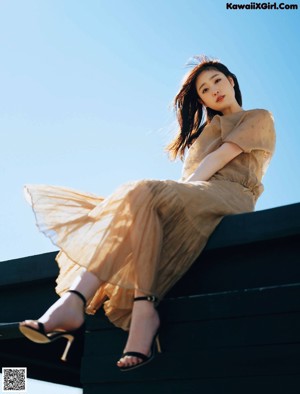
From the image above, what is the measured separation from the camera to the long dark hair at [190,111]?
3879 millimetres

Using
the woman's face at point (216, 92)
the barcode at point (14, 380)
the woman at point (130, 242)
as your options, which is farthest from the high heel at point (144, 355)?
the woman's face at point (216, 92)

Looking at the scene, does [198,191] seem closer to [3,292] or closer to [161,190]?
[161,190]

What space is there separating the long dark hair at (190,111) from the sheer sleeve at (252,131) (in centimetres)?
41

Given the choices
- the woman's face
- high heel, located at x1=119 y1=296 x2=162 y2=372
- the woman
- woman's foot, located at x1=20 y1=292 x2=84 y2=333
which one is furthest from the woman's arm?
woman's foot, located at x1=20 y1=292 x2=84 y2=333

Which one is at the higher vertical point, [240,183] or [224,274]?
[240,183]

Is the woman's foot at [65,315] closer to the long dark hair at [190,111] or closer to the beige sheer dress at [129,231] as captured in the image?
the beige sheer dress at [129,231]

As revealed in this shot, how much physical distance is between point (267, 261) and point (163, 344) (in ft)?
1.86

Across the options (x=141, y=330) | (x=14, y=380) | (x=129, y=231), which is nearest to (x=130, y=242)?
(x=129, y=231)

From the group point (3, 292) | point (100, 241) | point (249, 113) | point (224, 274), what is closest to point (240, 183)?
point (249, 113)

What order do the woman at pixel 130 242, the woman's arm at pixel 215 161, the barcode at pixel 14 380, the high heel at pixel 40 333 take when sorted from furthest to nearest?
the barcode at pixel 14 380 < the woman's arm at pixel 215 161 < the woman at pixel 130 242 < the high heel at pixel 40 333

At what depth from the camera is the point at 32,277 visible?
3.35 metres

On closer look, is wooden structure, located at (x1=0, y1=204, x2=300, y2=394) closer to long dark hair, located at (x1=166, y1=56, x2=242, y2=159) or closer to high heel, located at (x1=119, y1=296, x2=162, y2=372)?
high heel, located at (x1=119, y1=296, x2=162, y2=372)

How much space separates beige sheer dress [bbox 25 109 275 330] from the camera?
2641 millimetres

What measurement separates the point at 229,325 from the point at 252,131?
3.93 ft
